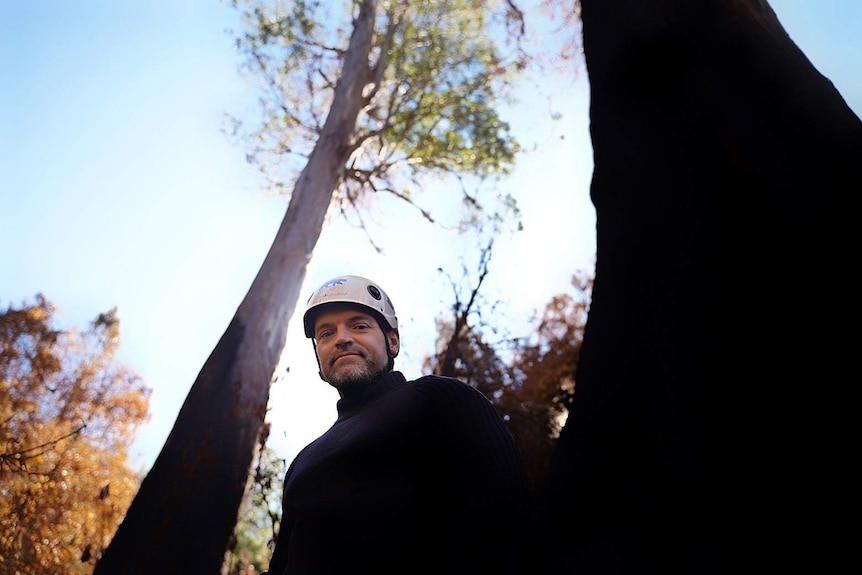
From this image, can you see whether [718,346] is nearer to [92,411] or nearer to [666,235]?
[666,235]

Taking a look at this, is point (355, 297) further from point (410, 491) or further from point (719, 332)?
point (719, 332)

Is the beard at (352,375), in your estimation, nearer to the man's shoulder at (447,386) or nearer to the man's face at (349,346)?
the man's face at (349,346)

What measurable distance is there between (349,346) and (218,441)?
2742mm

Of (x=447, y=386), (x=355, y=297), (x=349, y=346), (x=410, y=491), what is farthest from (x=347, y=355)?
(x=410, y=491)

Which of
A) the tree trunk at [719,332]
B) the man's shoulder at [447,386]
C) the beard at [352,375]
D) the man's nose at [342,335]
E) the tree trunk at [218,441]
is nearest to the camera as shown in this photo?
the tree trunk at [719,332]

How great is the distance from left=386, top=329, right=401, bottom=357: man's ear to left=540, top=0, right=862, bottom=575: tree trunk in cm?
190

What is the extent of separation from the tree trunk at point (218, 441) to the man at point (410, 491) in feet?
7.00

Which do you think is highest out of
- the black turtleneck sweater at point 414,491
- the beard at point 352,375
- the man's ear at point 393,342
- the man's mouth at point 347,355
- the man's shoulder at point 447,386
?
the man's ear at point 393,342

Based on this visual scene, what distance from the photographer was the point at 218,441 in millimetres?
4840

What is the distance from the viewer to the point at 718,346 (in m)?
1.04

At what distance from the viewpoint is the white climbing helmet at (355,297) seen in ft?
10.3

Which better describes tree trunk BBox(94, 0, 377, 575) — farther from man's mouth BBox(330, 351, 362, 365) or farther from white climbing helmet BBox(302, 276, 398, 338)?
man's mouth BBox(330, 351, 362, 365)

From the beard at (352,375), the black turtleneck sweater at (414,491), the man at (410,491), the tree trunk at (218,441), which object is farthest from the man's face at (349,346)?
the tree trunk at (218,441)

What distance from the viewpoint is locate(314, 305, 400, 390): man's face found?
2.75 m
